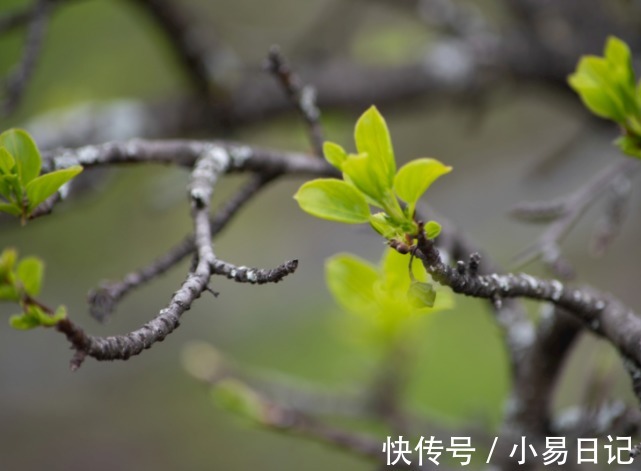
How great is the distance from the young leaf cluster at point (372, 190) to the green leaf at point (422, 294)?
0.04 meters

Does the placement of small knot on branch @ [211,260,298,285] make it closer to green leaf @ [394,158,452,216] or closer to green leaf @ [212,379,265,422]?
green leaf @ [394,158,452,216]

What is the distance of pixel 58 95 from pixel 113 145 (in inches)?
57.2

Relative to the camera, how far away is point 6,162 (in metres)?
0.67

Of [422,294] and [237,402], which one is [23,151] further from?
[237,402]

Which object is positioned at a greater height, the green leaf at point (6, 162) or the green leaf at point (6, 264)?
the green leaf at point (6, 162)

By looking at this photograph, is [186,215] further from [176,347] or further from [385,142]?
[385,142]

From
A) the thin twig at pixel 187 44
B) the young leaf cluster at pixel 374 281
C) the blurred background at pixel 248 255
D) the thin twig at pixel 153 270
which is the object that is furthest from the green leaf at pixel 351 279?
the blurred background at pixel 248 255

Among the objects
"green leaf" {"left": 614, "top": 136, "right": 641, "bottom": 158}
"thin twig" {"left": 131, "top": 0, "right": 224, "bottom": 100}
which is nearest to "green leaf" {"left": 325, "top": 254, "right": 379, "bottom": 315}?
"green leaf" {"left": 614, "top": 136, "right": 641, "bottom": 158}

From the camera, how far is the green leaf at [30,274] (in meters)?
0.67

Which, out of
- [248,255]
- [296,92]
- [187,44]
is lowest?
[296,92]

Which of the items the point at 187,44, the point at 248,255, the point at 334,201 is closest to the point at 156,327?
the point at 334,201

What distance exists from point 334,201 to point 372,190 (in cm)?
4

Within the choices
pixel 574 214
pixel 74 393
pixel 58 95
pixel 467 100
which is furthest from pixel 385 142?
pixel 74 393

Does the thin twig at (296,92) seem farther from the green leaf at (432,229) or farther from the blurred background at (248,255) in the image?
the blurred background at (248,255)
